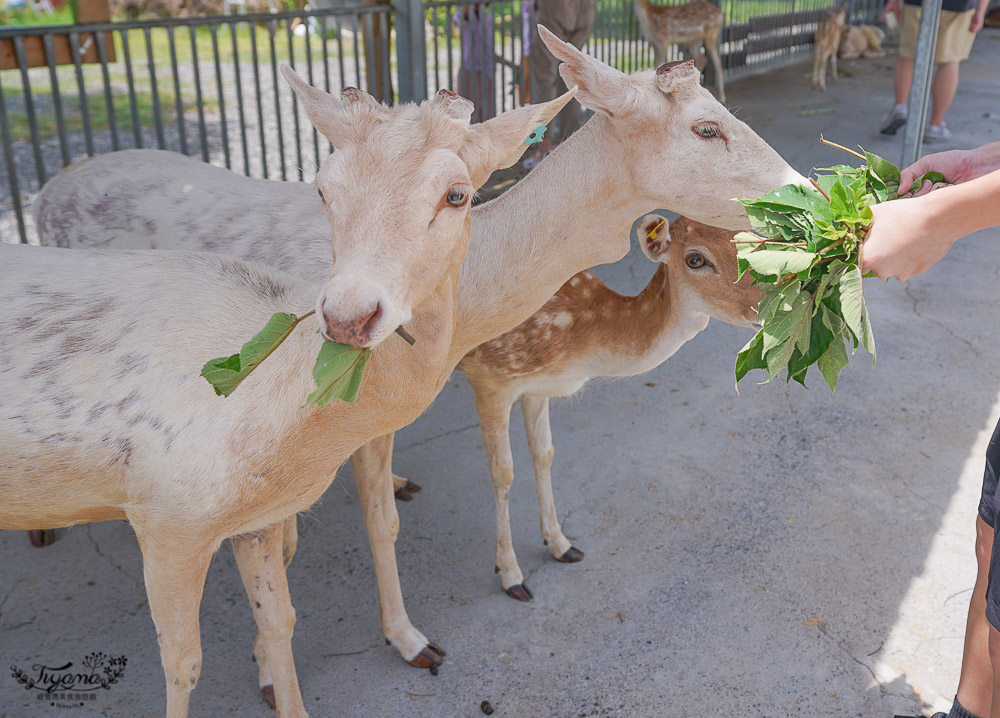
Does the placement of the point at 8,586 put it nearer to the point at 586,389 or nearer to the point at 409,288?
the point at 409,288

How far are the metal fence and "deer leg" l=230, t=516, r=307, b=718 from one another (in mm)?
2763

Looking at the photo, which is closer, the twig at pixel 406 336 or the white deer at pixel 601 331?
the twig at pixel 406 336

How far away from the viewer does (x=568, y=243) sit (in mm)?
2738

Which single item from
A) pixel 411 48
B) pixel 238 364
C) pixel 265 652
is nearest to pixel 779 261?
pixel 238 364

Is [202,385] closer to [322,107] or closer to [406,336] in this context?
[406,336]

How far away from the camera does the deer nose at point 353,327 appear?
5.45ft

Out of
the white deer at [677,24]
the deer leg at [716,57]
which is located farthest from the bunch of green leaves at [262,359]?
the deer leg at [716,57]

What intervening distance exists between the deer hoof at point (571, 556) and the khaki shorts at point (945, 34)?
275 inches

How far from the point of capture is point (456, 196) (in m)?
1.95

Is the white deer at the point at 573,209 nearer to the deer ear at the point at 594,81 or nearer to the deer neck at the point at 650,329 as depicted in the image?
the deer ear at the point at 594,81

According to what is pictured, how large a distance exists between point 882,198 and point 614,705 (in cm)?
179

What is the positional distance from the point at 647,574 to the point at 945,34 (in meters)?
7.32

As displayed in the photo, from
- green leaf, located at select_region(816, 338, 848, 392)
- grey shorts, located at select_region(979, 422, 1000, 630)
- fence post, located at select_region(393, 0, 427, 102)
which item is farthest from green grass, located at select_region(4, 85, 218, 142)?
grey shorts, located at select_region(979, 422, 1000, 630)

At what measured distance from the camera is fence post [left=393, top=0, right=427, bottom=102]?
545cm
